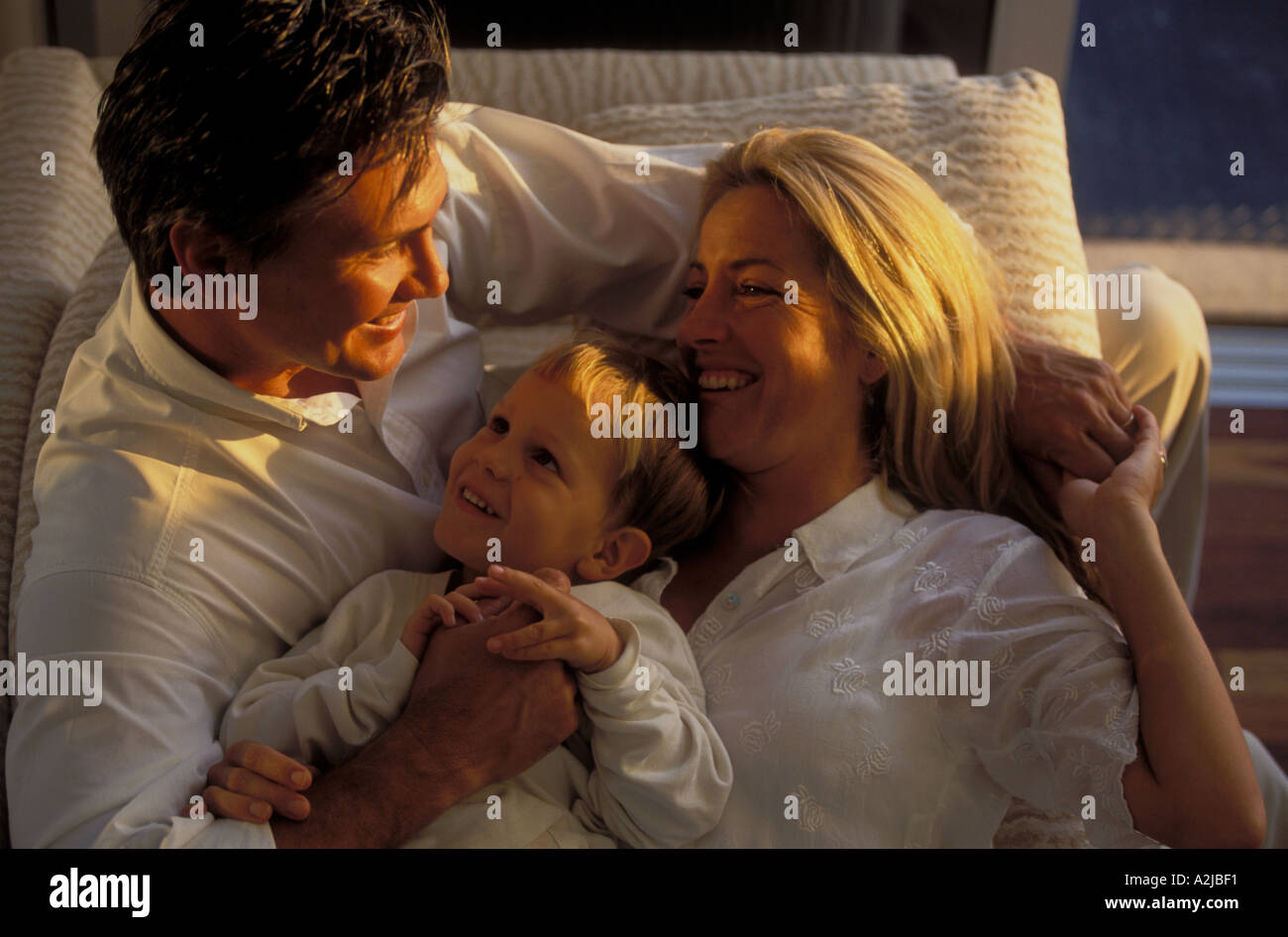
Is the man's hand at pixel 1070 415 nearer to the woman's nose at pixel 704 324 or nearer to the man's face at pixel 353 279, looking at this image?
the woman's nose at pixel 704 324

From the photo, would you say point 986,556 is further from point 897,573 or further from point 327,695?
point 327,695

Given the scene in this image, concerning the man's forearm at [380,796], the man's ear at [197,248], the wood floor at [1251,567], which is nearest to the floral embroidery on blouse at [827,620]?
the man's forearm at [380,796]

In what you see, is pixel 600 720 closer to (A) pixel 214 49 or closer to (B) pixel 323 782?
(B) pixel 323 782

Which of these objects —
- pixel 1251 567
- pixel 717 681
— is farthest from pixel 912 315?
pixel 1251 567

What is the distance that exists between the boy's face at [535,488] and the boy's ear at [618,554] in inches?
0.5

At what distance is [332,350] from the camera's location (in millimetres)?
1137

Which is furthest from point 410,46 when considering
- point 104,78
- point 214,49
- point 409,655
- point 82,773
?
point 104,78

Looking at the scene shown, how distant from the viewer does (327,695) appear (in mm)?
1029

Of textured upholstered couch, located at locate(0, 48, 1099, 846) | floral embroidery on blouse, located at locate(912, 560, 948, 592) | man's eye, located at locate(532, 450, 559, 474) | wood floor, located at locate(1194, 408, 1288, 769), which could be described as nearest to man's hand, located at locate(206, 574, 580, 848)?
man's eye, located at locate(532, 450, 559, 474)

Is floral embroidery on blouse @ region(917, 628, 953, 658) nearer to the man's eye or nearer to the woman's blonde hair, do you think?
the woman's blonde hair

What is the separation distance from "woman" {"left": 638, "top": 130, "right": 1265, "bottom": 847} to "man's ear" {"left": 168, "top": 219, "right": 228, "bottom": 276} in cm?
46

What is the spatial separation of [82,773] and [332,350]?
0.42 meters

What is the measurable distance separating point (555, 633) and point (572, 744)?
0.14 m

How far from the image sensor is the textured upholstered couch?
1449 millimetres
